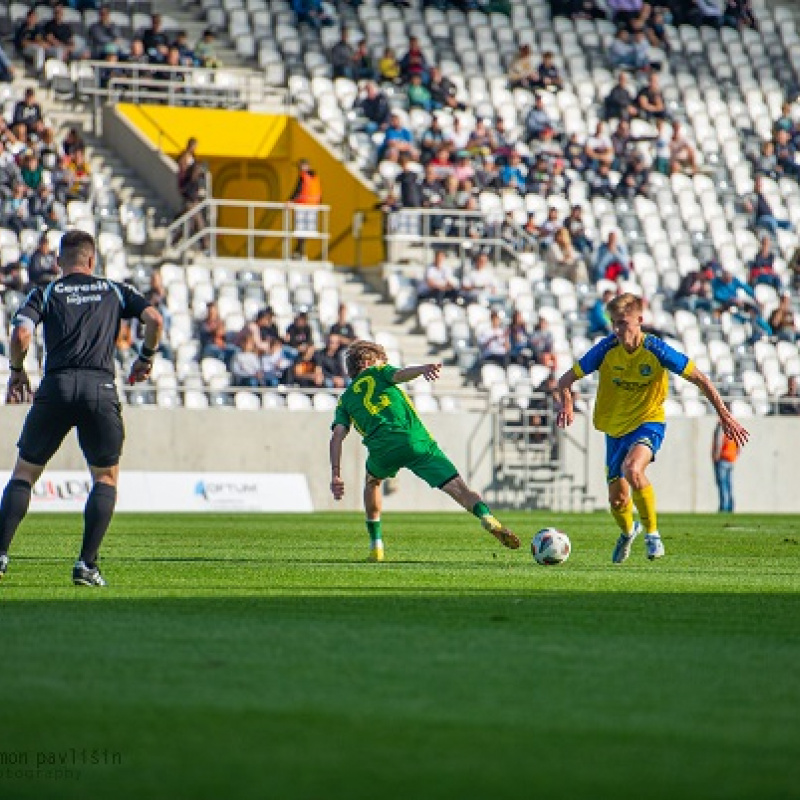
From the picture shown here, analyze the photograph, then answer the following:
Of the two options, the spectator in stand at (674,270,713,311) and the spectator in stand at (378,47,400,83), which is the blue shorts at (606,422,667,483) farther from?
the spectator in stand at (378,47,400,83)

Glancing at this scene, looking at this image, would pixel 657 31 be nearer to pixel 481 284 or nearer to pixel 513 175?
pixel 513 175

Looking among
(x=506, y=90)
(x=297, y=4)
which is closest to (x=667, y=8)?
(x=506, y=90)

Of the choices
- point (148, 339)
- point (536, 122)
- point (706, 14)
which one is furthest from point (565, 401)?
point (706, 14)

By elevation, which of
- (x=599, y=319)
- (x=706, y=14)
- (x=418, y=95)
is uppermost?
(x=706, y=14)

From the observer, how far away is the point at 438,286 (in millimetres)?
34344

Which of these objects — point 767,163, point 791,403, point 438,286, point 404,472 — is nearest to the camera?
point 404,472

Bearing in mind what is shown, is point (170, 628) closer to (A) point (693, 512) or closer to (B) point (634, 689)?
(B) point (634, 689)

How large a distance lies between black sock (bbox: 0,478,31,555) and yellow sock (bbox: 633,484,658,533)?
5.55m

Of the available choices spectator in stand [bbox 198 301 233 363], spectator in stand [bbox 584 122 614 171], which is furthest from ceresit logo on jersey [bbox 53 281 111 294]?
spectator in stand [bbox 584 122 614 171]

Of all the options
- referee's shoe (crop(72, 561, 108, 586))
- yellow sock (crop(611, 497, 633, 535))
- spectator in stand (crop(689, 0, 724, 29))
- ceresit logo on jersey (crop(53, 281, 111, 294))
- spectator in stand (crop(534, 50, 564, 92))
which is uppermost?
spectator in stand (crop(689, 0, 724, 29))

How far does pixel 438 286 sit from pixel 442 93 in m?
6.00

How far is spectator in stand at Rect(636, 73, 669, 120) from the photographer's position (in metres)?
41.5

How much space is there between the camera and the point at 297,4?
39344mm

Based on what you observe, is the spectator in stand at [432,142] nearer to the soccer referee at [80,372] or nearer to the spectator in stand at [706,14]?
the spectator in stand at [706,14]
